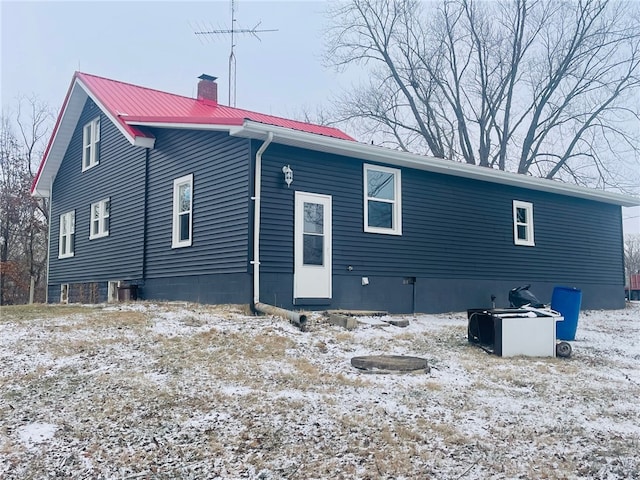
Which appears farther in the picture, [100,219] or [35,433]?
[100,219]

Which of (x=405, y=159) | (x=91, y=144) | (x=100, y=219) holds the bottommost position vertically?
(x=100, y=219)

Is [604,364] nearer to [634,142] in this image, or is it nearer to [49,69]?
[634,142]

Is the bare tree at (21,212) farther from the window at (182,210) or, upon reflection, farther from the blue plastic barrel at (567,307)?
the blue plastic barrel at (567,307)

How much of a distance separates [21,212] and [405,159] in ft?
66.3

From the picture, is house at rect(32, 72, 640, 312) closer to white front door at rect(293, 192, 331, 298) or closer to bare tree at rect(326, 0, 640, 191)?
white front door at rect(293, 192, 331, 298)

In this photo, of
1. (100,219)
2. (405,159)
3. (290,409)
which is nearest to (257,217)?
(405,159)

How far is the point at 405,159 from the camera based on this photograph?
35.0 ft

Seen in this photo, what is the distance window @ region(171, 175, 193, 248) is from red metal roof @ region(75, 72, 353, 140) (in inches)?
48.3

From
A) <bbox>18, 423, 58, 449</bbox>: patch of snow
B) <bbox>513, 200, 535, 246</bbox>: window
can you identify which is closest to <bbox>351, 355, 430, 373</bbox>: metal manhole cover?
<bbox>18, 423, 58, 449</bbox>: patch of snow

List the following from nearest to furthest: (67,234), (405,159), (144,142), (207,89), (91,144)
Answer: (405,159) < (144,142) < (207,89) < (91,144) < (67,234)

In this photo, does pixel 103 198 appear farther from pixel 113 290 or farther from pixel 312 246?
pixel 312 246

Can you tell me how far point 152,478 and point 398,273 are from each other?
803 cm

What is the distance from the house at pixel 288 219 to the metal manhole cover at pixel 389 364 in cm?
353

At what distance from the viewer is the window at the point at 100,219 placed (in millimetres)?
13953
